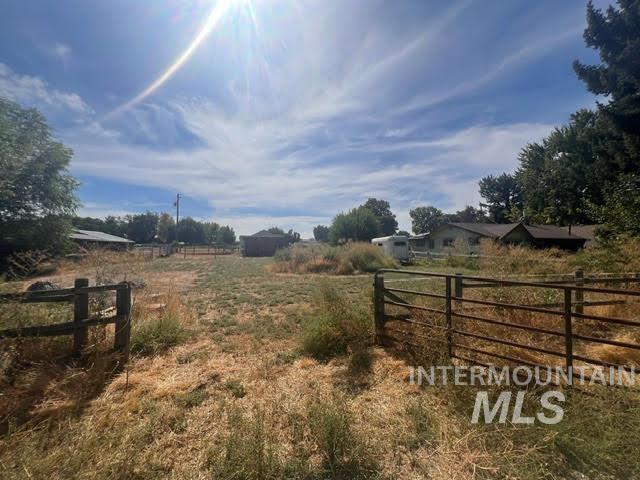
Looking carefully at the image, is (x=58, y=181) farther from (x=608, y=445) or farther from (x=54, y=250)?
(x=608, y=445)

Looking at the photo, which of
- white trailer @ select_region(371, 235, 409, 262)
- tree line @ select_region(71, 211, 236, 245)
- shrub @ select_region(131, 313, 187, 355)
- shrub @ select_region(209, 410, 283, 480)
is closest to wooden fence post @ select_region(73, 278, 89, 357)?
shrub @ select_region(131, 313, 187, 355)

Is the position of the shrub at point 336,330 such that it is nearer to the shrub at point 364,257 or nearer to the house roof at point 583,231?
the shrub at point 364,257

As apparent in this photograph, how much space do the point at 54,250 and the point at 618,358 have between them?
27880mm

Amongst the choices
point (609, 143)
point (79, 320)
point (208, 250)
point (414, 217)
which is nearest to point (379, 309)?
point (79, 320)

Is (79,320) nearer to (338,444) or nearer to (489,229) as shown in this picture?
(338,444)

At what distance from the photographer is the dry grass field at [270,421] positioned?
2.08 m

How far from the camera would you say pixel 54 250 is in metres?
19.5

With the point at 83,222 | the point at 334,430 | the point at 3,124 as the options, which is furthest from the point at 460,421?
the point at 83,222

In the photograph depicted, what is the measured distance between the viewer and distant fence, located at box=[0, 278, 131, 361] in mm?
3273

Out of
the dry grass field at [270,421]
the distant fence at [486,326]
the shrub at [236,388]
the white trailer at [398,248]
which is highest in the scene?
the white trailer at [398,248]

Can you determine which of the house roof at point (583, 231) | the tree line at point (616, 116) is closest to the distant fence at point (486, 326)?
the tree line at point (616, 116)

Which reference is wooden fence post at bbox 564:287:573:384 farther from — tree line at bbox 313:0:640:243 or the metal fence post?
tree line at bbox 313:0:640:243

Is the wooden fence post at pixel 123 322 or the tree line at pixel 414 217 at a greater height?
the tree line at pixel 414 217

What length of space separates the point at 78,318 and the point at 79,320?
0.12ft
